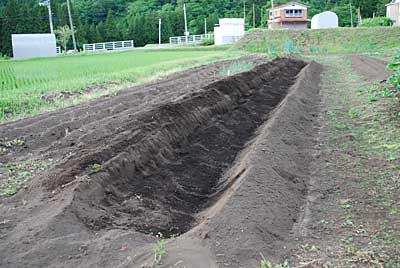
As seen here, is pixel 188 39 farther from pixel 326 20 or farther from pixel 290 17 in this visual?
pixel 326 20

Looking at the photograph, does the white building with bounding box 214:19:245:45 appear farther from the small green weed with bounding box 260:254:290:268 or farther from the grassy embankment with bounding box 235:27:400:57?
the small green weed with bounding box 260:254:290:268

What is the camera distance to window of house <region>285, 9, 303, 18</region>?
203 ft

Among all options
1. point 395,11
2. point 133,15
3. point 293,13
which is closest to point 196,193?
point 395,11

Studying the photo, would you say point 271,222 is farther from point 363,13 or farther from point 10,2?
point 363,13

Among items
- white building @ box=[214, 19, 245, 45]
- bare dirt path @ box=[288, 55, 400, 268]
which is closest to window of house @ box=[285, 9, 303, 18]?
white building @ box=[214, 19, 245, 45]

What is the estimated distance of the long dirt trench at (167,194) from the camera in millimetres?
4262

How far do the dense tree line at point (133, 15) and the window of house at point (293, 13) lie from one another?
848cm

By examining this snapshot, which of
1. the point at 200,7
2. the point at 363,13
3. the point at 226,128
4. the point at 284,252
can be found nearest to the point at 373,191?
the point at 284,252

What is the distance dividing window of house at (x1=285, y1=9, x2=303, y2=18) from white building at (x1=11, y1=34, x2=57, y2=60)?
31670 mm

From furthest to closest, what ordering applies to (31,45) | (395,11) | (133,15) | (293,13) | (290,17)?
(133,15), (293,13), (290,17), (395,11), (31,45)

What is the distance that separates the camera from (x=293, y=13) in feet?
205

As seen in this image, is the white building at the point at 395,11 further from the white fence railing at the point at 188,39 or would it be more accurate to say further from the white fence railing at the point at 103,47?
the white fence railing at the point at 103,47

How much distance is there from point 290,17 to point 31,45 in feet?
114

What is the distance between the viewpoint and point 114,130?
28.6 feet
